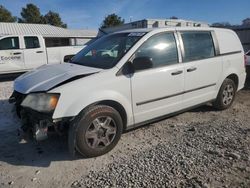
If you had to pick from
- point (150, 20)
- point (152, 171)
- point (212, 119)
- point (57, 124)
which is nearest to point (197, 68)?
point (212, 119)

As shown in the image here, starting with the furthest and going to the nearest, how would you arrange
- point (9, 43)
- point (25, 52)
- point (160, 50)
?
point (25, 52) < point (9, 43) < point (160, 50)

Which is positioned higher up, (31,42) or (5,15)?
(5,15)

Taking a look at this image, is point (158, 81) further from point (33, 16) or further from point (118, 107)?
point (33, 16)

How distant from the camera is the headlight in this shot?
3.23m

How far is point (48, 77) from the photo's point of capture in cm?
370

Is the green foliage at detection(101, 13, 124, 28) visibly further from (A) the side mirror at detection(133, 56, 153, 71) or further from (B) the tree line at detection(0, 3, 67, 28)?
(A) the side mirror at detection(133, 56, 153, 71)

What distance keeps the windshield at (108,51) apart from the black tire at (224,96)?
2331 mm

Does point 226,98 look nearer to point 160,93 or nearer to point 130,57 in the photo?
point 160,93

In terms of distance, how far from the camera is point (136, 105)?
3900mm

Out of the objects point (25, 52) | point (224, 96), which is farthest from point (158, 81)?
point (25, 52)

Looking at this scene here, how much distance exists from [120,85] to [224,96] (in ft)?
9.53

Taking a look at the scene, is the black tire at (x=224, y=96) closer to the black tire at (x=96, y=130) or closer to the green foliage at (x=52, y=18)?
the black tire at (x=96, y=130)

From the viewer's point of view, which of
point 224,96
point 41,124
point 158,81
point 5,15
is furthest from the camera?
point 5,15

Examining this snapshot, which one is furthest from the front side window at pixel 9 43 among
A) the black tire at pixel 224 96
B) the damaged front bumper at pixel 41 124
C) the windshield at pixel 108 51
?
the black tire at pixel 224 96
